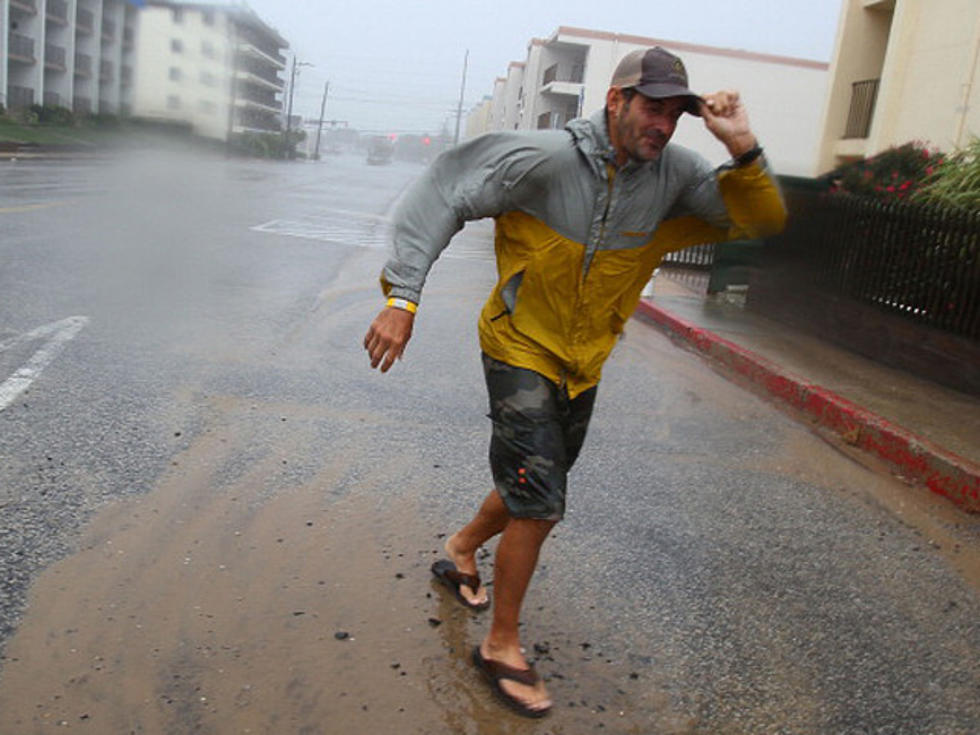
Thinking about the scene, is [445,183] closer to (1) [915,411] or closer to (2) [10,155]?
(1) [915,411]

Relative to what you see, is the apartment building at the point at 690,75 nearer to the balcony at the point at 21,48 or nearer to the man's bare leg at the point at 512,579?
the balcony at the point at 21,48

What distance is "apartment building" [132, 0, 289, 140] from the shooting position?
1109cm

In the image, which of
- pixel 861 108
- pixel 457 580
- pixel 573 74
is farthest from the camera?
pixel 573 74

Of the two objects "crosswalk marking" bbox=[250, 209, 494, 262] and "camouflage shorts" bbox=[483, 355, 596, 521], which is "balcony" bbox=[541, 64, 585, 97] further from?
"camouflage shorts" bbox=[483, 355, 596, 521]

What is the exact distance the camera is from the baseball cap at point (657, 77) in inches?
102

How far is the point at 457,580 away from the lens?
3369 millimetres

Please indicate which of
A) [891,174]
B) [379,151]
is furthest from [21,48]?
[379,151]

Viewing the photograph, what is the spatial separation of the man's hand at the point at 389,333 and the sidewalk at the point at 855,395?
3.60m

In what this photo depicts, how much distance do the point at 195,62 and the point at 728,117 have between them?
33.7 feet

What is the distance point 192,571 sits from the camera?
334 cm

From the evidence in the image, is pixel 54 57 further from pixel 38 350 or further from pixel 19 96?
pixel 38 350

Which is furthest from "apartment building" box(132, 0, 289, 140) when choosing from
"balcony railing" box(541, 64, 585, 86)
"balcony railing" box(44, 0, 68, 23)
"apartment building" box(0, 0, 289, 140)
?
"balcony railing" box(541, 64, 585, 86)

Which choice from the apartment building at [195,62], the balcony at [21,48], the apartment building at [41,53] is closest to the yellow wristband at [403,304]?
the apartment building at [195,62]

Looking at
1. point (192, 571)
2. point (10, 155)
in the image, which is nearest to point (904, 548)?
point (192, 571)
